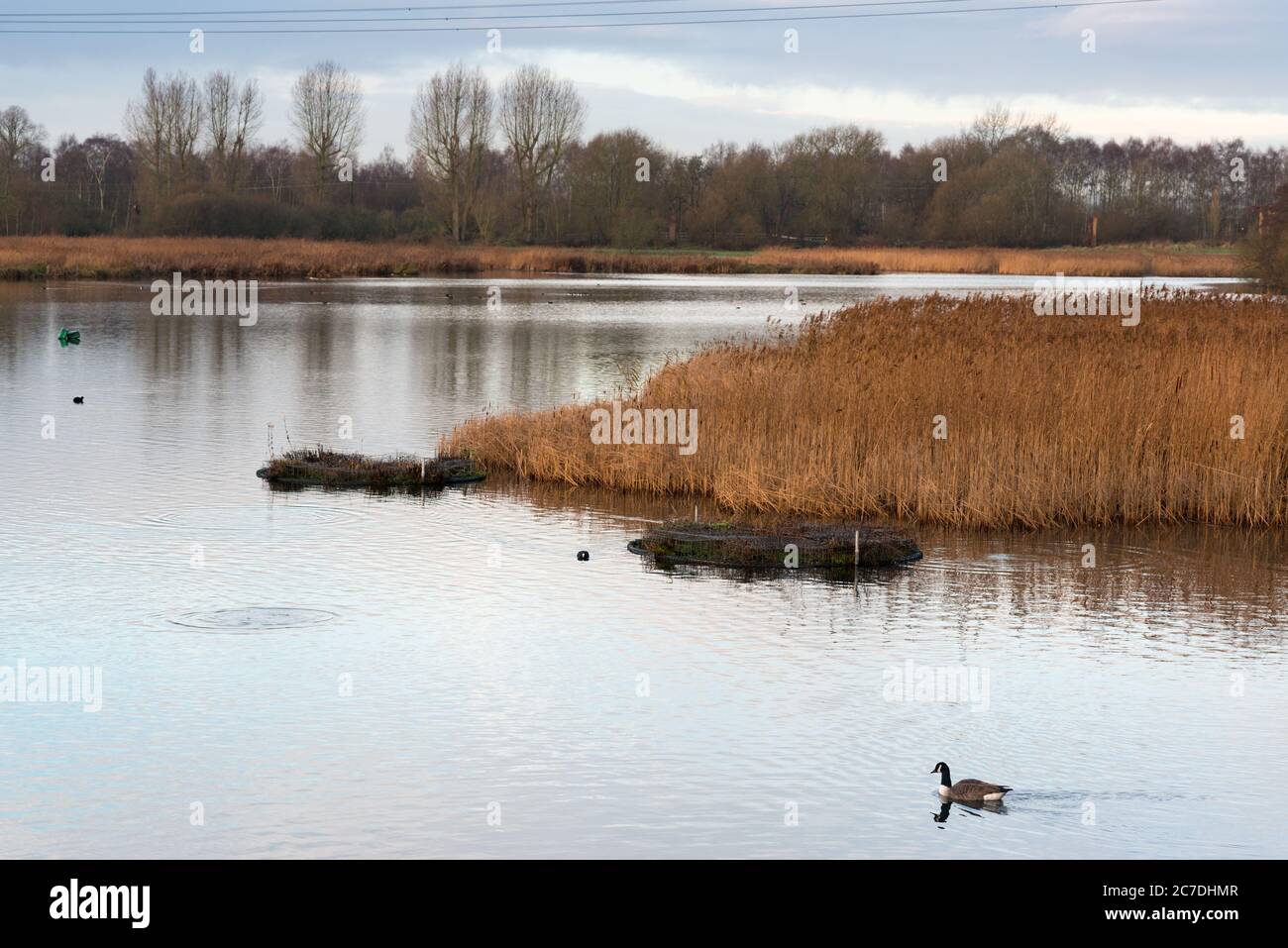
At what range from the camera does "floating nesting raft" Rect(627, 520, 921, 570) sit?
15547 mm

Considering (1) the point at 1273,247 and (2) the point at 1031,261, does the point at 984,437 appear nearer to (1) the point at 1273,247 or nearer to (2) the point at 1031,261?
(1) the point at 1273,247

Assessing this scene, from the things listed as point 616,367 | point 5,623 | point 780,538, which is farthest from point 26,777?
point 616,367

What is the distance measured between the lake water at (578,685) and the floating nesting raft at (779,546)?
39 centimetres

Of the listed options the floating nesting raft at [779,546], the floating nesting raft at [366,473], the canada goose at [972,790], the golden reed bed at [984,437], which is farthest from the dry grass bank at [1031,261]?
the canada goose at [972,790]

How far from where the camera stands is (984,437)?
17.7m

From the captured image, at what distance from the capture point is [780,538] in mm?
15898

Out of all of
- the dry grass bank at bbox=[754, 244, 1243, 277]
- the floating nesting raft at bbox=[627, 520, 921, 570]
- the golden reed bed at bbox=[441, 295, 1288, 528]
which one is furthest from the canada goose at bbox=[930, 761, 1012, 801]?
the dry grass bank at bbox=[754, 244, 1243, 277]

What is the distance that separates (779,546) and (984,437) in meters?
3.32

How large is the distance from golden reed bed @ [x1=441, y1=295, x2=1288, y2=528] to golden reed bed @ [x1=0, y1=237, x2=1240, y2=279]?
158ft

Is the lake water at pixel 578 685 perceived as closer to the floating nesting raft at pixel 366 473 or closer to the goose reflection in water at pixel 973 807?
the goose reflection in water at pixel 973 807

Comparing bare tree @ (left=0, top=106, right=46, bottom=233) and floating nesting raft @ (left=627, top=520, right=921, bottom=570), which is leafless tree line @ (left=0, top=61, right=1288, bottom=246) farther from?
floating nesting raft @ (left=627, top=520, right=921, bottom=570)

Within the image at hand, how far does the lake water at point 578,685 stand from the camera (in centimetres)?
891

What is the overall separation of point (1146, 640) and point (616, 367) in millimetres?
21134
